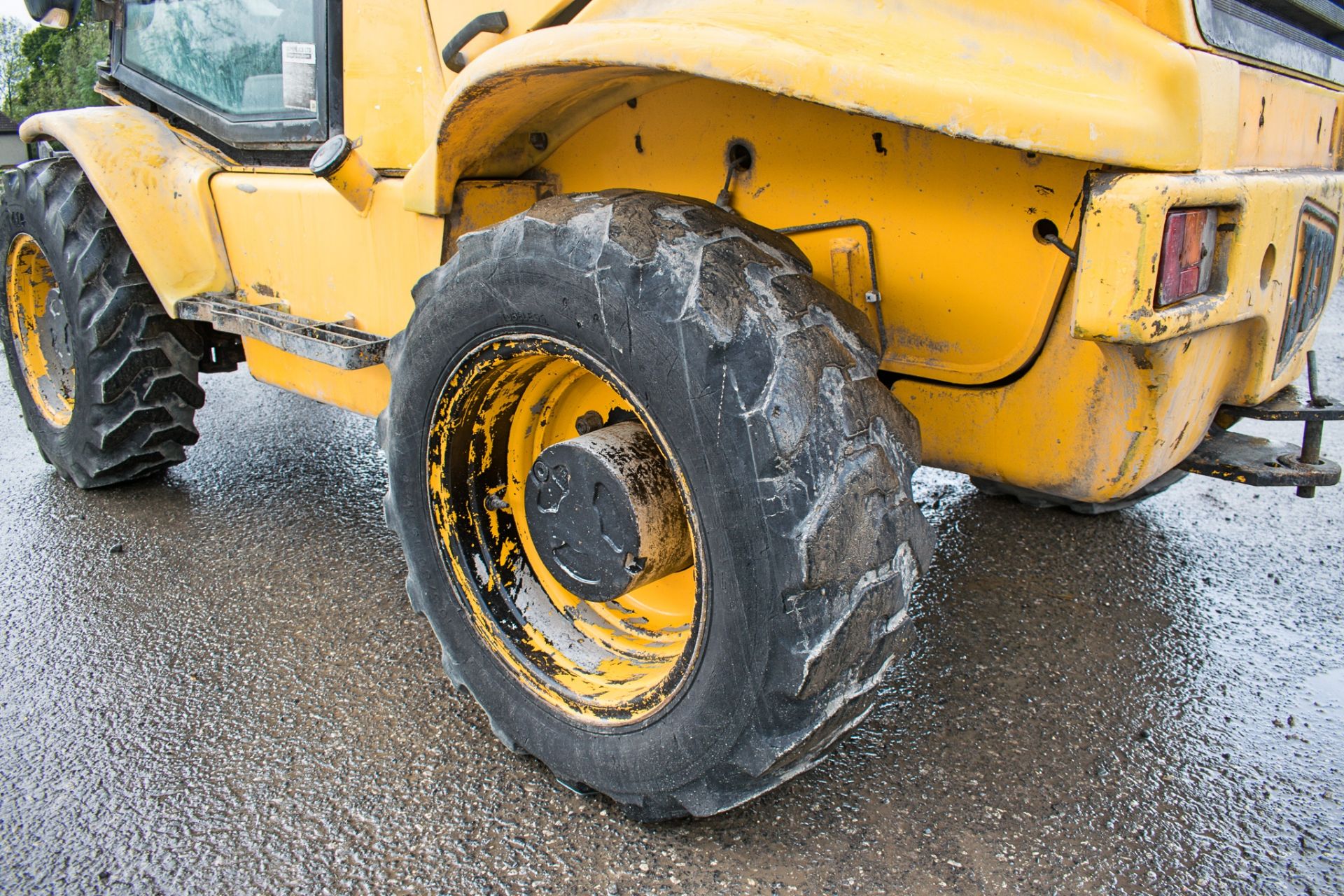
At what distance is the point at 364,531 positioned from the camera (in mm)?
3352

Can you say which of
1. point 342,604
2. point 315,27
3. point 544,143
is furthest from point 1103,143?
point 342,604

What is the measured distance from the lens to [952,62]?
4.49 feet

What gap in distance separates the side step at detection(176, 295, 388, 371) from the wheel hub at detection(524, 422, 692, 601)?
2.48ft

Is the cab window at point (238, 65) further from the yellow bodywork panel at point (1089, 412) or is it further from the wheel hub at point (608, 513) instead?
the yellow bodywork panel at point (1089, 412)

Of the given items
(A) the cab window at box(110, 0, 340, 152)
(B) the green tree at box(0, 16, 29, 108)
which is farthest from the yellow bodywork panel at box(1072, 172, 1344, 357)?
(B) the green tree at box(0, 16, 29, 108)

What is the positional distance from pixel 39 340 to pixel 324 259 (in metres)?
2.07

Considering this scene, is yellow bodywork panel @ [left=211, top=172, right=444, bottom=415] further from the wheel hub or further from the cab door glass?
the wheel hub

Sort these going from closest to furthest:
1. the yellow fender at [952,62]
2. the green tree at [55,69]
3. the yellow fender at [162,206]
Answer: the yellow fender at [952,62], the yellow fender at [162,206], the green tree at [55,69]

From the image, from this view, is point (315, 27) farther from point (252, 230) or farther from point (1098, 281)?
point (1098, 281)

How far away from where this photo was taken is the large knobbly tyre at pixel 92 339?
3301 millimetres

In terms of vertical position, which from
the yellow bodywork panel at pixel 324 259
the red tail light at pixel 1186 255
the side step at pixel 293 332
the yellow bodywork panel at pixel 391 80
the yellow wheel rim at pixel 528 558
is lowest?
the yellow wheel rim at pixel 528 558

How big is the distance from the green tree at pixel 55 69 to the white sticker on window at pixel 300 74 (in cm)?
2182

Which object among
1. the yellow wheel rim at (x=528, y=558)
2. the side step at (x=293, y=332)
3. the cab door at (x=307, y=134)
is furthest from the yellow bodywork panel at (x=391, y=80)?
the yellow wheel rim at (x=528, y=558)

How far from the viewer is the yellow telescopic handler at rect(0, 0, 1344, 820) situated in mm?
1378
